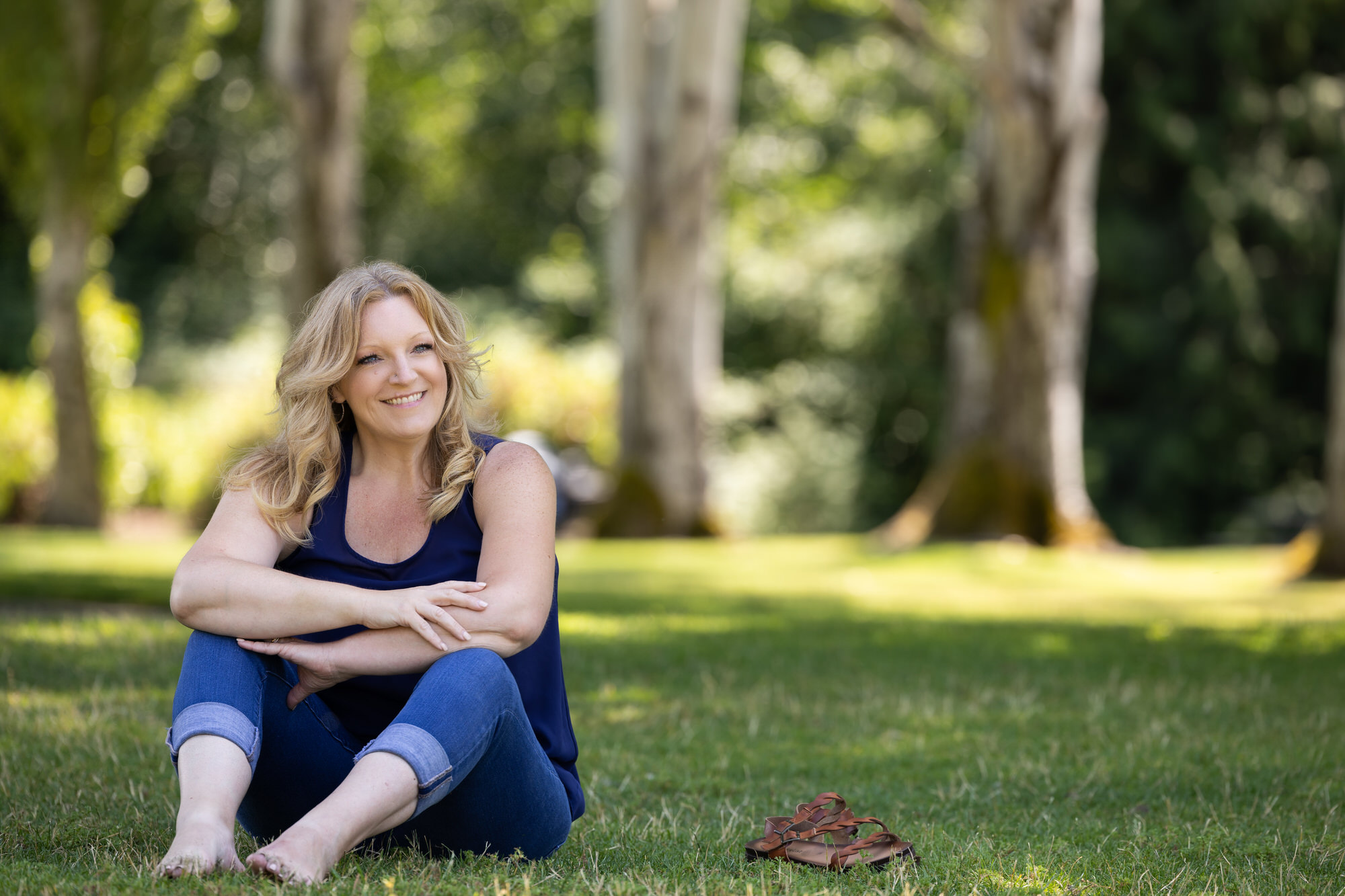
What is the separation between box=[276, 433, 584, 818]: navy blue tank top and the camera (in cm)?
353

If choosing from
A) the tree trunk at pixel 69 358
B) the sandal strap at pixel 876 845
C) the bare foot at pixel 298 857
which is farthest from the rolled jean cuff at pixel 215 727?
the tree trunk at pixel 69 358

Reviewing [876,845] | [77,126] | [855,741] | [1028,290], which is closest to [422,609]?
[876,845]

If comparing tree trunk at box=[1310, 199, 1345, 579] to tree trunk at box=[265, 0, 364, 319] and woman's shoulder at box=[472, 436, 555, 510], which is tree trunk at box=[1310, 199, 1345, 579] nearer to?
tree trunk at box=[265, 0, 364, 319]

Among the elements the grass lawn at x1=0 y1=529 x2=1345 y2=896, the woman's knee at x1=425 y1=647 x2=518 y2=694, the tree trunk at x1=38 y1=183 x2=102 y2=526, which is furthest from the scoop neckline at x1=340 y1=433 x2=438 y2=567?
the tree trunk at x1=38 y1=183 x2=102 y2=526

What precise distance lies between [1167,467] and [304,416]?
2185 cm

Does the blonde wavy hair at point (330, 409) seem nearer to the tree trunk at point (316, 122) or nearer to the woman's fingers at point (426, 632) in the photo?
the woman's fingers at point (426, 632)

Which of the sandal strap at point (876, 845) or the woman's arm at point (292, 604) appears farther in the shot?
the sandal strap at point (876, 845)

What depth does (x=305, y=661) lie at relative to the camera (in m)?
3.35

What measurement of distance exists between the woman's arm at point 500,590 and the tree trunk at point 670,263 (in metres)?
11.5

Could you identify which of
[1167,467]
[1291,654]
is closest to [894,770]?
[1291,654]

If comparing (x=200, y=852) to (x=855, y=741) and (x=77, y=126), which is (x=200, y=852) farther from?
(x=77, y=126)

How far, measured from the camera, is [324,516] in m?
3.63

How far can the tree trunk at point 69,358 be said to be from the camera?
55.6 feet

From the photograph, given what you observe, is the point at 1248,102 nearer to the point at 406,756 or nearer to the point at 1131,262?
the point at 1131,262
